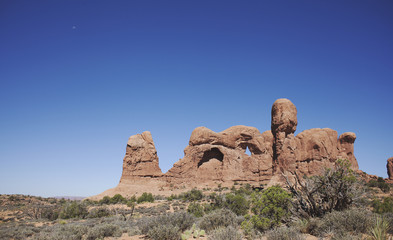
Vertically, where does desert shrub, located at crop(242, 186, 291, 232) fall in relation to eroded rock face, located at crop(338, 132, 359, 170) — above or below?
below

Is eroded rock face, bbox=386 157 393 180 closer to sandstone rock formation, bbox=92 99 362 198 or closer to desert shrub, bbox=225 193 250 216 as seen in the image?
sandstone rock formation, bbox=92 99 362 198

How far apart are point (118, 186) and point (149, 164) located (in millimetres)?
6389

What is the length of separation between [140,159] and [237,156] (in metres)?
17.3

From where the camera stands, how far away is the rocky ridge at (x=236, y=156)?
34.9 meters

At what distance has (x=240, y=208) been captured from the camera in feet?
54.8

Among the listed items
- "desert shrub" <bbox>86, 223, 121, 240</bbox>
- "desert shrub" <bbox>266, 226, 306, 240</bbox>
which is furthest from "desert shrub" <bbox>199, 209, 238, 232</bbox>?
"desert shrub" <bbox>86, 223, 121, 240</bbox>

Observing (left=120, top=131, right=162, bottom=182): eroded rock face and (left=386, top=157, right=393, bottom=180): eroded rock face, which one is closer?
(left=120, top=131, right=162, bottom=182): eroded rock face

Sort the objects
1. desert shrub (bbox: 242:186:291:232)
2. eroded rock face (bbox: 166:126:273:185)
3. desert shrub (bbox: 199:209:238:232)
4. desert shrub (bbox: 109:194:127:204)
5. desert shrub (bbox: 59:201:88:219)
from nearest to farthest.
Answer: desert shrub (bbox: 242:186:291:232), desert shrub (bbox: 199:209:238:232), desert shrub (bbox: 59:201:88:219), desert shrub (bbox: 109:194:127:204), eroded rock face (bbox: 166:126:273:185)

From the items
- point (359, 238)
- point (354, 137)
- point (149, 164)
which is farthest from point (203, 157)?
point (359, 238)

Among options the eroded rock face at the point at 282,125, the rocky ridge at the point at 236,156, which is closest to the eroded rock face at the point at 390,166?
the rocky ridge at the point at 236,156

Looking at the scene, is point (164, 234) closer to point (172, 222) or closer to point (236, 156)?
point (172, 222)

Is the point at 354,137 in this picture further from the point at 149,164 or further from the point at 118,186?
the point at 118,186

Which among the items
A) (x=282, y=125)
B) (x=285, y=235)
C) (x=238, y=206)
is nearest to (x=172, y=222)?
(x=285, y=235)

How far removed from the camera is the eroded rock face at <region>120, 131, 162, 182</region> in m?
40.7
